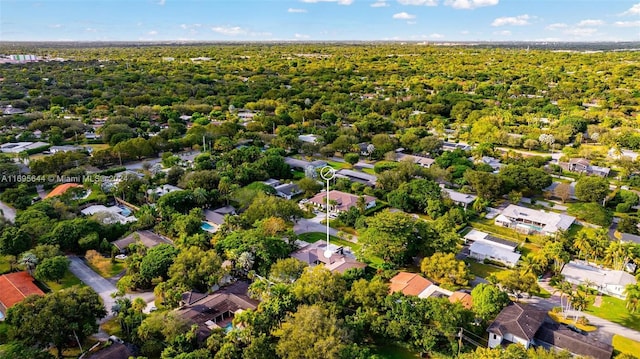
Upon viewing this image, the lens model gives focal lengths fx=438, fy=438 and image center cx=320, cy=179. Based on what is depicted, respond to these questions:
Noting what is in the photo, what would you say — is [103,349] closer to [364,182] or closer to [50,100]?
[364,182]

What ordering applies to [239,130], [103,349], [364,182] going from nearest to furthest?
[103,349]
[364,182]
[239,130]

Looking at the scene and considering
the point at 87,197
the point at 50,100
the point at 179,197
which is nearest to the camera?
the point at 179,197

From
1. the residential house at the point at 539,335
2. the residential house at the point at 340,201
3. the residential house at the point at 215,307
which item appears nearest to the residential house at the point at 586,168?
the residential house at the point at 340,201

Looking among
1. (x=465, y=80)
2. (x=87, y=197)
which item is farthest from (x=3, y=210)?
(x=465, y=80)

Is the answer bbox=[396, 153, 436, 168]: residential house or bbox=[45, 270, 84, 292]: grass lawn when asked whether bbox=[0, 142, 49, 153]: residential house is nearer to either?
bbox=[45, 270, 84, 292]: grass lawn

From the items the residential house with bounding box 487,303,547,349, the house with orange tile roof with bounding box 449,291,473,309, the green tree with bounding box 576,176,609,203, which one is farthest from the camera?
the green tree with bounding box 576,176,609,203

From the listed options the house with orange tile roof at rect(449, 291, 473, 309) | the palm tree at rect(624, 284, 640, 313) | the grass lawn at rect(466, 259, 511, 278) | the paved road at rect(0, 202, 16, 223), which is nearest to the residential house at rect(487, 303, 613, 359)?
the house with orange tile roof at rect(449, 291, 473, 309)

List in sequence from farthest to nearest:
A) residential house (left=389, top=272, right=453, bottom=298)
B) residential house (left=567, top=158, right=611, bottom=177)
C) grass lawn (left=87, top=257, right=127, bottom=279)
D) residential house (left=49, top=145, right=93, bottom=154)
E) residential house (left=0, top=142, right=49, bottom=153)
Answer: residential house (left=0, top=142, right=49, bottom=153), residential house (left=49, top=145, right=93, bottom=154), residential house (left=567, top=158, right=611, bottom=177), grass lawn (left=87, top=257, right=127, bottom=279), residential house (left=389, top=272, right=453, bottom=298)
